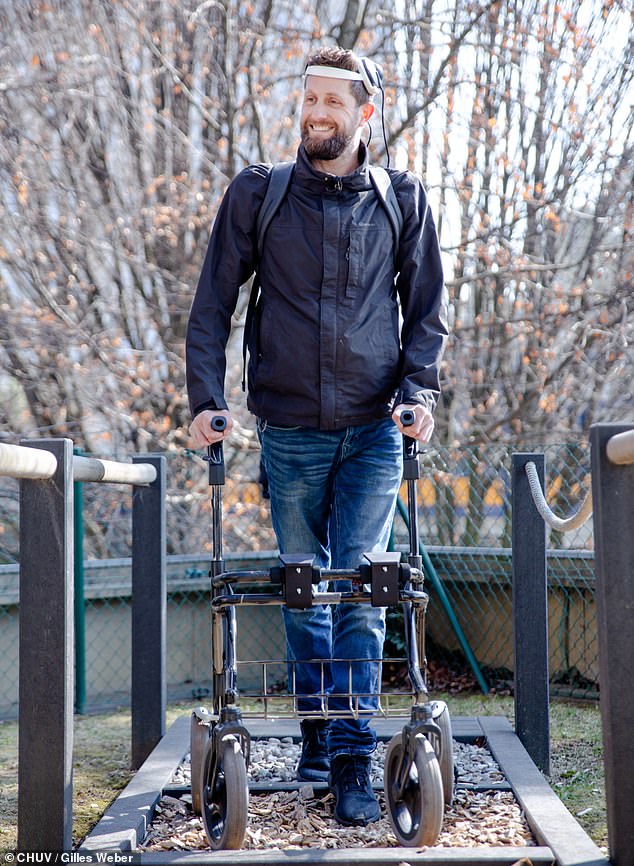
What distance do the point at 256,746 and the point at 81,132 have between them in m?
4.26

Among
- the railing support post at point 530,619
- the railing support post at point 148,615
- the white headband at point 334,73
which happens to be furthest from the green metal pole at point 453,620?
the white headband at point 334,73

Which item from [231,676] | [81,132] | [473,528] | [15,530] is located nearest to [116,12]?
[81,132]

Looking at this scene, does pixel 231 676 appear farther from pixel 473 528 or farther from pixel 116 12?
pixel 116 12

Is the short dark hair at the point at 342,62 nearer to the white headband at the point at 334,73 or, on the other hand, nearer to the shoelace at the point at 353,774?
the white headband at the point at 334,73

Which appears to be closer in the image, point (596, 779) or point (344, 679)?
point (344, 679)

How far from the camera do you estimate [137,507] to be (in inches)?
146

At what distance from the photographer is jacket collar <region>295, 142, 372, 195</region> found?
283cm

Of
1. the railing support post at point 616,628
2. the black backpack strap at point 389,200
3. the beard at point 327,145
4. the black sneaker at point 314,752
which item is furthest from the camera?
the black sneaker at point 314,752

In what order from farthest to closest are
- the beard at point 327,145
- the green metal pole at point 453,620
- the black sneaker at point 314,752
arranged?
the green metal pole at point 453,620
the black sneaker at point 314,752
the beard at point 327,145

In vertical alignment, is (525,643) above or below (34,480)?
below

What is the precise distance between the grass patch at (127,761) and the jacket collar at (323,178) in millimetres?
1897

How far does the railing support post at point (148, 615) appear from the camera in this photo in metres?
3.64

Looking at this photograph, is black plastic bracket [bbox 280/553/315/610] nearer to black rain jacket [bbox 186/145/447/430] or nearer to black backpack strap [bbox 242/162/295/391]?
black rain jacket [bbox 186/145/447/430]

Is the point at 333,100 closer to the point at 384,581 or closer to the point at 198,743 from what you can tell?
the point at 384,581
